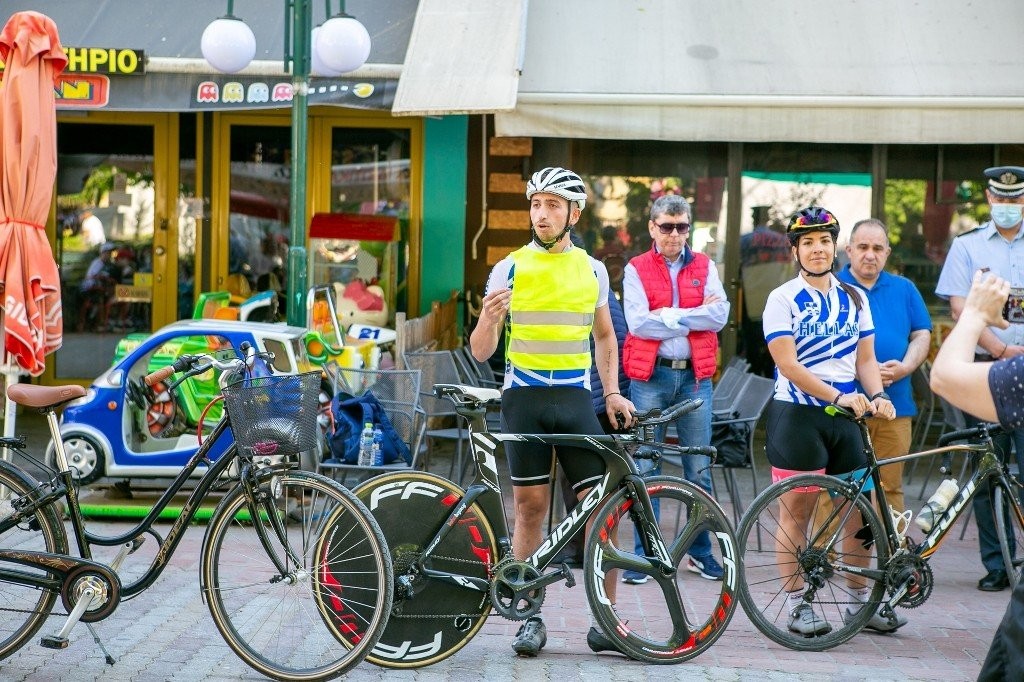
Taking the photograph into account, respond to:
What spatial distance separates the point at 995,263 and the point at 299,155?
381 centimetres

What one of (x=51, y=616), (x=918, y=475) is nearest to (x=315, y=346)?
(x=51, y=616)

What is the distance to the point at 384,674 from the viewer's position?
16.1ft

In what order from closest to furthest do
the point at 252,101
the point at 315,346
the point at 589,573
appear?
1. the point at 589,573
2. the point at 315,346
3. the point at 252,101

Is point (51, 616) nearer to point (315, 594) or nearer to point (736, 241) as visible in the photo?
point (315, 594)

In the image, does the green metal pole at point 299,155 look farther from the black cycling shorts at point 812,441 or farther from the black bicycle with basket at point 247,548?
the black cycling shorts at point 812,441

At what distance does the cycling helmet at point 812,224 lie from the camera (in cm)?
552

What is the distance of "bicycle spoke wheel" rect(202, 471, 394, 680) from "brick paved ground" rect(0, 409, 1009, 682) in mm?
194

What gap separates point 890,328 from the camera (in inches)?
245

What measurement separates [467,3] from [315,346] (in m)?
3.08

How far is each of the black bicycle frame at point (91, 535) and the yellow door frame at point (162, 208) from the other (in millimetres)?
7422

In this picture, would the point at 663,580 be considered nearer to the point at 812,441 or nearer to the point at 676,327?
the point at 812,441

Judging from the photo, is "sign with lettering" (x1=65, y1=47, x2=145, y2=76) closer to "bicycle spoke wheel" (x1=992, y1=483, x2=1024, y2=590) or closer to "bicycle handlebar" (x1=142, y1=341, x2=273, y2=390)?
"bicycle handlebar" (x1=142, y1=341, x2=273, y2=390)

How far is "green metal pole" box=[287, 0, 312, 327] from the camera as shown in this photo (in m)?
7.72

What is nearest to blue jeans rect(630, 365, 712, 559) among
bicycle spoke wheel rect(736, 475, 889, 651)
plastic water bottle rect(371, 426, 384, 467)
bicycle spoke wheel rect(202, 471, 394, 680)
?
bicycle spoke wheel rect(736, 475, 889, 651)
